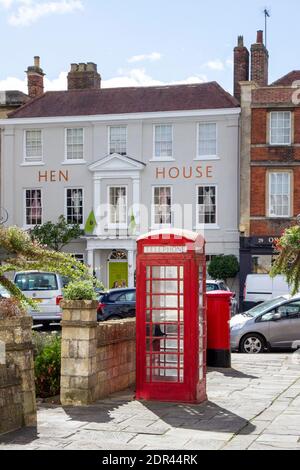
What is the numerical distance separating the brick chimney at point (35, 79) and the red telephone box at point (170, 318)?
33.4 metres

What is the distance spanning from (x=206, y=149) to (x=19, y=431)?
2968 cm

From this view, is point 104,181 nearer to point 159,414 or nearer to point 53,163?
point 53,163

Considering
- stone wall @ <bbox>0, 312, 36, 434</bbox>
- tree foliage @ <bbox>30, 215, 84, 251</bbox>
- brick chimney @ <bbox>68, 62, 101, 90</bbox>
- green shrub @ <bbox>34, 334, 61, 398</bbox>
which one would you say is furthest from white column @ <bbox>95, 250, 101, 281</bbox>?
stone wall @ <bbox>0, 312, 36, 434</bbox>

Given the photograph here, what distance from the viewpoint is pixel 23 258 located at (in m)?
11.0

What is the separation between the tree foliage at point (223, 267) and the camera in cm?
3544

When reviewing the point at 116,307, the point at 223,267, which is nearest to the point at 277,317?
the point at 116,307

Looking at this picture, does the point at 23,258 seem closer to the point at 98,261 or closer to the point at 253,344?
the point at 253,344

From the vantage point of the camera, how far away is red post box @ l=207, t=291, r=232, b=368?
14219 millimetres

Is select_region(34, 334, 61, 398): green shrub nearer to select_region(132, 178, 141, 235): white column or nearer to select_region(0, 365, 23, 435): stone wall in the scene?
select_region(0, 365, 23, 435): stone wall

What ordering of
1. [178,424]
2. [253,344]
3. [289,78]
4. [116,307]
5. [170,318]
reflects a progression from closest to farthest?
[178,424]
[170,318]
[253,344]
[116,307]
[289,78]

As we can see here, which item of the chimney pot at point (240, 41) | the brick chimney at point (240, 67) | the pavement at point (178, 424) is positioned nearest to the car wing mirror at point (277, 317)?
the pavement at point (178, 424)

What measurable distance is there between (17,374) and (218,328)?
5859 mm

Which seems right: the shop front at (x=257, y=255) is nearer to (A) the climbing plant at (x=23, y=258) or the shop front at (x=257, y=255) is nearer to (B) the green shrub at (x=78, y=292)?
(A) the climbing plant at (x=23, y=258)
